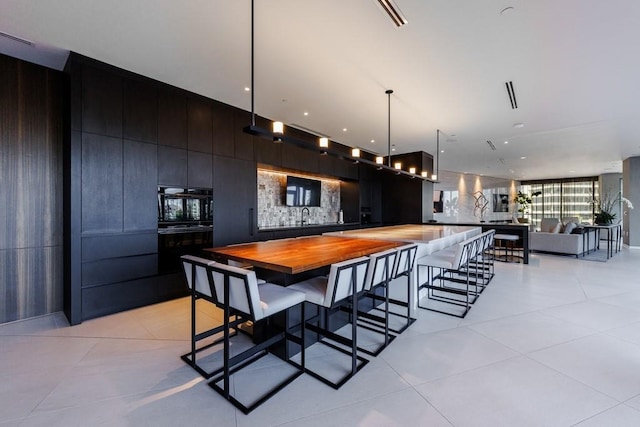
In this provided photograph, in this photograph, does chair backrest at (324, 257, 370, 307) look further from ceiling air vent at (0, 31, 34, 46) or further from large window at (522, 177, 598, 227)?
large window at (522, 177, 598, 227)

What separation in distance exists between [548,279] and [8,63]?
8076 mm

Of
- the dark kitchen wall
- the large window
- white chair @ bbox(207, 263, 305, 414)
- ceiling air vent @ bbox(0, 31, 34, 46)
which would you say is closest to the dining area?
white chair @ bbox(207, 263, 305, 414)

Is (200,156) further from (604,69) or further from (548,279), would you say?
(548,279)

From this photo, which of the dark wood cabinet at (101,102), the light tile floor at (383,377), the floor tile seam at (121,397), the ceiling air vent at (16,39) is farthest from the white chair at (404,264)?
the ceiling air vent at (16,39)

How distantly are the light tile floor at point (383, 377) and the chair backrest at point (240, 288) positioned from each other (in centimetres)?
62

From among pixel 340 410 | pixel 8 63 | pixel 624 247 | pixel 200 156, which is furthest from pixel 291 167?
pixel 624 247

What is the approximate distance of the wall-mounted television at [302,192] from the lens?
5.75 metres

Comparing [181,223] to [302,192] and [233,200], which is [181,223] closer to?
[233,200]

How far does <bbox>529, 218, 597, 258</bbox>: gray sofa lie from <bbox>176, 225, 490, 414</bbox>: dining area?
6.67m

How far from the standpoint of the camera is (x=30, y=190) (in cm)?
316

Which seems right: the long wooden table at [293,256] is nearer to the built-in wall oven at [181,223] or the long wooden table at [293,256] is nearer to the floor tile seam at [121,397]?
the floor tile seam at [121,397]

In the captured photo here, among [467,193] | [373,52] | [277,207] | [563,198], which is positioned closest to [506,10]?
[373,52]

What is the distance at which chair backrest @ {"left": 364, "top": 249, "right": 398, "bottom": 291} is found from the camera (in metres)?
2.29

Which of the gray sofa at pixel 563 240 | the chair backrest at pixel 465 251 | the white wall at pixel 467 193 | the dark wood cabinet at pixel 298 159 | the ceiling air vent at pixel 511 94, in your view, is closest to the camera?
the chair backrest at pixel 465 251
